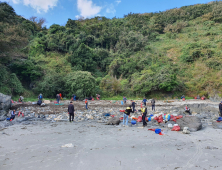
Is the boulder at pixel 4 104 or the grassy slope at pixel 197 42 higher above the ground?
the grassy slope at pixel 197 42

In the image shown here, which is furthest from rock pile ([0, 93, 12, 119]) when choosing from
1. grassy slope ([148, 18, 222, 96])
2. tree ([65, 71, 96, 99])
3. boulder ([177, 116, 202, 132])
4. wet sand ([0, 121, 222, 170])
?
grassy slope ([148, 18, 222, 96])

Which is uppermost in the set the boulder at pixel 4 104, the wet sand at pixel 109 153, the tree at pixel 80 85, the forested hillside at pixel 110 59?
the forested hillside at pixel 110 59

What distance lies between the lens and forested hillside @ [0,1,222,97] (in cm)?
2350

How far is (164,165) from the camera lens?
4.25 metres

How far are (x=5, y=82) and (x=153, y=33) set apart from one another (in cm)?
4523

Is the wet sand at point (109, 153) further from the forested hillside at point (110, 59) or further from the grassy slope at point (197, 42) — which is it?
the grassy slope at point (197, 42)

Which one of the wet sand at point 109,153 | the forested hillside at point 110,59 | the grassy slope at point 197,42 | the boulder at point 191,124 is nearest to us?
the wet sand at point 109,153

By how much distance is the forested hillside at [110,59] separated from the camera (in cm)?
2350

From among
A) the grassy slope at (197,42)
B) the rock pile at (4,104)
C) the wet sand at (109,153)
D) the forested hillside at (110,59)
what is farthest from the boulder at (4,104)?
the grassy slope at (197,42)

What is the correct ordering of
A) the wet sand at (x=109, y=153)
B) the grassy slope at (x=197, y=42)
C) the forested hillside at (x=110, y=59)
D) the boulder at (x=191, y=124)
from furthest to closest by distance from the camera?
the grassy slope at (x=197, y=42)
the forested hillside at (x=110, y=59)
the boulder at (x=191, y=124)
the wet sand at (x=109, y=153)

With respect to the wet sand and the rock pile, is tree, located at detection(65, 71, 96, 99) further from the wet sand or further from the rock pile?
the wet sand

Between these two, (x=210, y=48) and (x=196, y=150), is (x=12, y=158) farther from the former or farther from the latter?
(x=210, y=48)

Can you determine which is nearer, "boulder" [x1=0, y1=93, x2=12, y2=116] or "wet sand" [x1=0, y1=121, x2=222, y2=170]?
"wet sand" [x1=0, y1=121, x2=222, y2=170]

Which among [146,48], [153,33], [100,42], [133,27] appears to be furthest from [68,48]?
[153,33]
